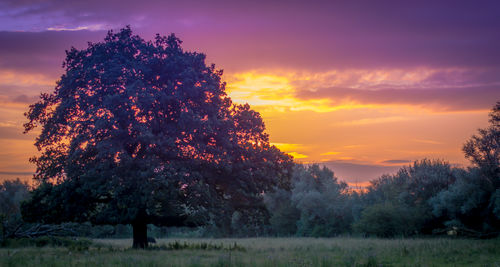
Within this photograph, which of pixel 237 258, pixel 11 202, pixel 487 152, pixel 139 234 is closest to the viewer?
pixel 237 258

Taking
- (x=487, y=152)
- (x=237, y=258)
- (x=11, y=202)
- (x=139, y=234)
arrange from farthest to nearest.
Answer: (x=11, y=202), (x=487, y=152), (x=139, y=234), (x=237, y=258)

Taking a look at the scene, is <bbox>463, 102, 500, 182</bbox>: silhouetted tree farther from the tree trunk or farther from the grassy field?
the tree trunk

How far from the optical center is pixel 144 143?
23625mm

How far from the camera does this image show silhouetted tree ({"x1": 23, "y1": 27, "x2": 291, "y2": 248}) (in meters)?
21.8

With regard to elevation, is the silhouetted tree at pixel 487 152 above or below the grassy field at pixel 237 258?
above

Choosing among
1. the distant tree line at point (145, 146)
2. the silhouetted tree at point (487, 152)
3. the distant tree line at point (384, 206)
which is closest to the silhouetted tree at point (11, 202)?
the distant tree line at point (384, 206)

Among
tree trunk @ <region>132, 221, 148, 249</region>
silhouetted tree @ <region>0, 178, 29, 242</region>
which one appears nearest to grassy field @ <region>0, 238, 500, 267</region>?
tree trunk @ <region>132, 221, 148, 249</region>

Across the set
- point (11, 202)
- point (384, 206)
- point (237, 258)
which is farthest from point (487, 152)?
point (11, 202)

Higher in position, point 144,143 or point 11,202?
point 144,143

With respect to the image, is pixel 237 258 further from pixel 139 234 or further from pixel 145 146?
pixel 139 234

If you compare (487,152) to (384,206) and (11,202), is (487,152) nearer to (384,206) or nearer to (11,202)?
(384,206)

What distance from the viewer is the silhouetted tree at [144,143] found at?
21812 millimetres

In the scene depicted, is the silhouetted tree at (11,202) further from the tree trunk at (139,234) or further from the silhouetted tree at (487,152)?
the silhouetted tree at (487,152)

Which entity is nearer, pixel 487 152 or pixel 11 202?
pixel 487 152
